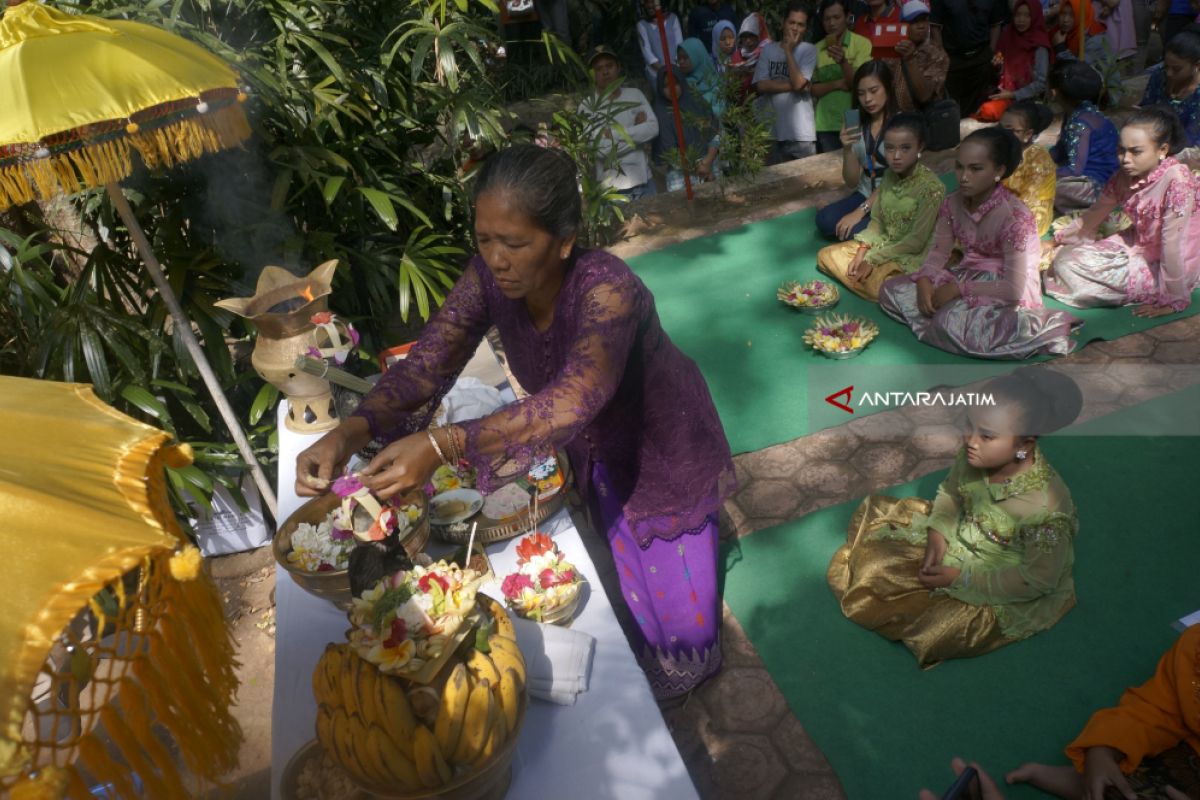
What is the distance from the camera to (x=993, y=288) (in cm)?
443

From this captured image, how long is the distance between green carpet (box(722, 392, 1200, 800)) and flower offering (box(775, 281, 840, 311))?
66.7 inches

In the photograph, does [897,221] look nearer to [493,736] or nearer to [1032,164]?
[1032,164]

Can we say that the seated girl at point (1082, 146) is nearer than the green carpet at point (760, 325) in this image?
No

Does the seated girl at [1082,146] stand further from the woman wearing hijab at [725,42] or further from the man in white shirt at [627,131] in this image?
the man in white shirt at [627,131]

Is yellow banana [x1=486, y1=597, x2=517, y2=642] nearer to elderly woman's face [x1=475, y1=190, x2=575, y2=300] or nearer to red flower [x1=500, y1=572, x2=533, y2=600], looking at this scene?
red flower [x1=500, y1=572, x2=533, y2=600]

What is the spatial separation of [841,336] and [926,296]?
0.53m

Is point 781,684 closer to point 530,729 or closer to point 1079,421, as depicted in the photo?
point 530,729

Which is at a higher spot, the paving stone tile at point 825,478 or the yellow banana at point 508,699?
the yellow banana at point 508,699

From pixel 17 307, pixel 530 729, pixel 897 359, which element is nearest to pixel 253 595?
pixel 17 307

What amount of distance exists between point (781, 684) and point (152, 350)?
2810 millimetres

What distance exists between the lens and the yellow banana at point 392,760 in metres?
1.48

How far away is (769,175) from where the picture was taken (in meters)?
6.68

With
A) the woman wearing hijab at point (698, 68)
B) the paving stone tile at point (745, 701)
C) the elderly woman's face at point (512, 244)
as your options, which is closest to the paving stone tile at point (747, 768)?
the paving stone tile at point (745, 701)

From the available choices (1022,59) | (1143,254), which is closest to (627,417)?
(1143,254)
